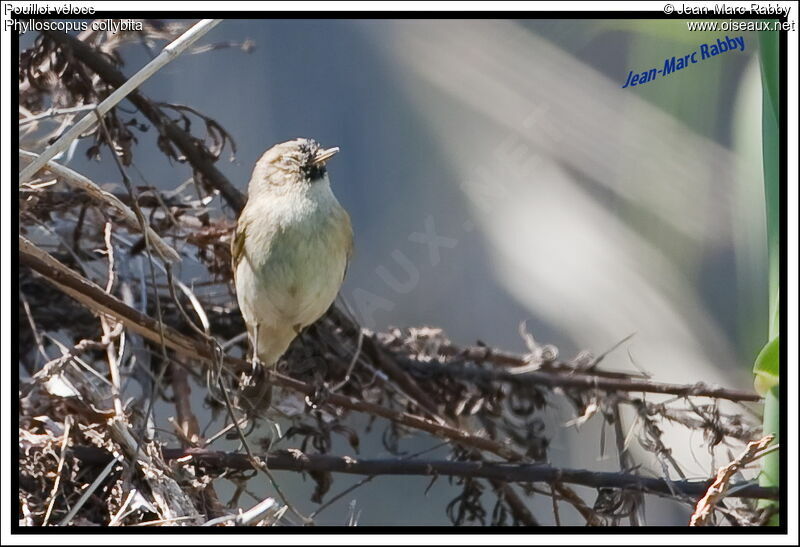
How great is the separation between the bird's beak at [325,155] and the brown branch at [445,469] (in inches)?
40.6

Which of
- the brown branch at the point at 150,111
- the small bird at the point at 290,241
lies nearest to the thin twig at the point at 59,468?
the small bird at the point at 290,241

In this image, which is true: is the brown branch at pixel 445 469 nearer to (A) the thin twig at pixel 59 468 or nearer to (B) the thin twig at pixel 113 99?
(A) the thin twig at pixel 59 468

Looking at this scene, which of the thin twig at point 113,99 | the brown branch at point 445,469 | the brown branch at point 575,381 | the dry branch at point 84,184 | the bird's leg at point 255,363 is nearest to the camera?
the thin twig at point 113,99

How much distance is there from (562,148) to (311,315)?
3.68ft

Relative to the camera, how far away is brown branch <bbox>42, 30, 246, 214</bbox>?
3.35 meters

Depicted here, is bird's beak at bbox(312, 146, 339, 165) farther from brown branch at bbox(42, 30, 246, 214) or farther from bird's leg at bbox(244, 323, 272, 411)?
bird's leg at bbox(244, 323, 272, 411)

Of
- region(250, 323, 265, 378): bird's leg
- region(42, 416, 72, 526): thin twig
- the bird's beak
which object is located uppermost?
the bird's beak

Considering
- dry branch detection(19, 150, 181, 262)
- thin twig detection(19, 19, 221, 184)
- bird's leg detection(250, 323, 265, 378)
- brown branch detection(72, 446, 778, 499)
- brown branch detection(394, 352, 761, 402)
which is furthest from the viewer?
bird's leg detection(250, 323, 265, 378)

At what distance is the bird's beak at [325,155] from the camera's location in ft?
11.0

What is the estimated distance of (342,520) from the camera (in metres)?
2.93

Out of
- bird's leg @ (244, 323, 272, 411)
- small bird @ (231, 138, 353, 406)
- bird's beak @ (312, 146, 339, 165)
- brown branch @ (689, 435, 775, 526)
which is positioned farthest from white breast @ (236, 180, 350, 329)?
brown branch @ (689, 435, 775, 526)

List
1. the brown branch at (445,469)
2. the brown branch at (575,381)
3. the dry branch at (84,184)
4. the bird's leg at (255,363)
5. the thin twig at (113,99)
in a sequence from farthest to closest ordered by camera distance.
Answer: the bird's leg at (255,363)
the brown branch at (575,381)
the brown branch at (445,469)
the dry branch at (84,184)
the thin twig at (113,99)

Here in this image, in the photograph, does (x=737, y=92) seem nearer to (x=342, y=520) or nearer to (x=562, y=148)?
(x=562, y=148)
